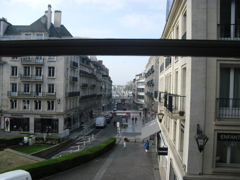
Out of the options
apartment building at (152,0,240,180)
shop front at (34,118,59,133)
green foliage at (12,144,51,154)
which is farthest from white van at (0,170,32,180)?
shop front at (34,118,59,133)

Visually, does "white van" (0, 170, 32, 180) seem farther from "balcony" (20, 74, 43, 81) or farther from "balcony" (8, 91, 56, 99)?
"balcony" (20, 74, 43, 81)

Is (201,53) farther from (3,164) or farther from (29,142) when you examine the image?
(29,142)

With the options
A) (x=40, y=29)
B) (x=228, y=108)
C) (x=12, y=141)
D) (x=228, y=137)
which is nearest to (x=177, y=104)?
(x=228, y=108)

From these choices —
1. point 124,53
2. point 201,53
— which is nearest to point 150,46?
point 124,53

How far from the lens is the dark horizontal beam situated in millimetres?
1743

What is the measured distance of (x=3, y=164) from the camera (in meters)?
Result: 15.2

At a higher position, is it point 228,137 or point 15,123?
point 228,137

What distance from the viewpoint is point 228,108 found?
7.61m

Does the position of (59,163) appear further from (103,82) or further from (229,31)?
(103,82)

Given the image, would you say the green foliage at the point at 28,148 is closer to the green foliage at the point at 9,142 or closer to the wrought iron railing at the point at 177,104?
the green foliage at the point at 9,142

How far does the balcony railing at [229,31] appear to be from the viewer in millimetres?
7339

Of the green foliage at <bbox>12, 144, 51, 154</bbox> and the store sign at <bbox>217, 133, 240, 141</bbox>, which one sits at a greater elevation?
the store sign at <bbox>217, 133, 240, 141</bbox>

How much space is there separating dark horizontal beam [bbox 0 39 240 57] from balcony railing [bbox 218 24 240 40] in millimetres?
6503

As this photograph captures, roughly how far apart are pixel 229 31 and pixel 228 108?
2.80 metres
